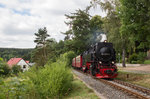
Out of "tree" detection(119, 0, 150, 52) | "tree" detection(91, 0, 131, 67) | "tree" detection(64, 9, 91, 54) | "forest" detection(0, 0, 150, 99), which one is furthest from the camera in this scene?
"tree" detection(64, 9, 91, 54)

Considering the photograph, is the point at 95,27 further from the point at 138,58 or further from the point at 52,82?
the point at 52,82

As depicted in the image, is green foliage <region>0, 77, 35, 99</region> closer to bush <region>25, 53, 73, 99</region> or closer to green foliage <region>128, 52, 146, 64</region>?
bush <region>25, 53, 73, 99</region>

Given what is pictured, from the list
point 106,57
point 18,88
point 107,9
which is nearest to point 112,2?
point 107,9

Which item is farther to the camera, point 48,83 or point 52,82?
point 48,83

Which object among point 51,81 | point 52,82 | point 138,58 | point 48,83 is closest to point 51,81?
point 51,81

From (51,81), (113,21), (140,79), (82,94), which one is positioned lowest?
(140,79)

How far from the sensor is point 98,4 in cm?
2778

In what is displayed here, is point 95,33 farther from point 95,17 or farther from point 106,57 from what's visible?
point 106,57

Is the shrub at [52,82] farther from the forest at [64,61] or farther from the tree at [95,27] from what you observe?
the tree at [95,27]

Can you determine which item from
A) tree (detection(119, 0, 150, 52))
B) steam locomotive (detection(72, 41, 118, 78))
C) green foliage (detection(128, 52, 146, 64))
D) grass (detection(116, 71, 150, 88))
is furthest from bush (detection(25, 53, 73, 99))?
green foliage (detection(128, 52, 146, 64))

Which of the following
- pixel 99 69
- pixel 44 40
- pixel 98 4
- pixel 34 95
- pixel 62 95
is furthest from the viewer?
pixel 44 40

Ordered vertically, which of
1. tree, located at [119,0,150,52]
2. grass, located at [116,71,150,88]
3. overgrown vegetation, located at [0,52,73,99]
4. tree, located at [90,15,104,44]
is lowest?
grass, located at [116,71,150,88]

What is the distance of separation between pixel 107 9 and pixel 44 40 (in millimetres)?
26073

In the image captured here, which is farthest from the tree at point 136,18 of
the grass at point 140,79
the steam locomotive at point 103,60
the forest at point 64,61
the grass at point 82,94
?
the grass at point 82,94
